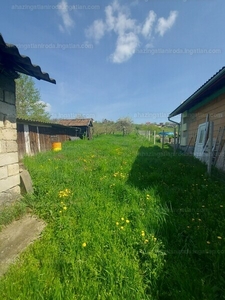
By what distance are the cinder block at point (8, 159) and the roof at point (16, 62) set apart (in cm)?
152

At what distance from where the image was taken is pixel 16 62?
8.51ft

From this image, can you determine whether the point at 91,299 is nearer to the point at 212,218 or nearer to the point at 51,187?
the point at 212,218

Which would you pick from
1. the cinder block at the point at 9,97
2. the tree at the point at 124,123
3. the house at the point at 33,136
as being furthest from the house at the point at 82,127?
the cinder block at the point at 9,97

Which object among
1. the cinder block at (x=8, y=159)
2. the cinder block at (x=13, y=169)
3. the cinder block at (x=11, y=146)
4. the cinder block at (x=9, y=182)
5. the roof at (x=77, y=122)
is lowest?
the cinder block at (x=9, y=182)

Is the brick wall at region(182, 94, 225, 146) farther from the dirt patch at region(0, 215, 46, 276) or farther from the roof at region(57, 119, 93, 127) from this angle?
the roof at region(57, 119, 93, 127)

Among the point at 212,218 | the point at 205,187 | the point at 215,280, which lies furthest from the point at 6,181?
the point at 205,187

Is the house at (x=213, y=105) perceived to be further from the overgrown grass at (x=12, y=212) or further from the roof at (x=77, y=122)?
the roof at (x=77, y=122)

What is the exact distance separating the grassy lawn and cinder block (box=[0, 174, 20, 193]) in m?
0.40

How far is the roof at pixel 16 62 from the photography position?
2.10 m

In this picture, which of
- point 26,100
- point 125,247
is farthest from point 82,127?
point 125,247

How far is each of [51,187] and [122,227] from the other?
2147 mm

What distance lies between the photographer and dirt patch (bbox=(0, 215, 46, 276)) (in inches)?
81.5

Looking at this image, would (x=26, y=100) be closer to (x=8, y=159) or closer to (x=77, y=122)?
(x=77, y=122)

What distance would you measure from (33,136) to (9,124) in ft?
31.6
